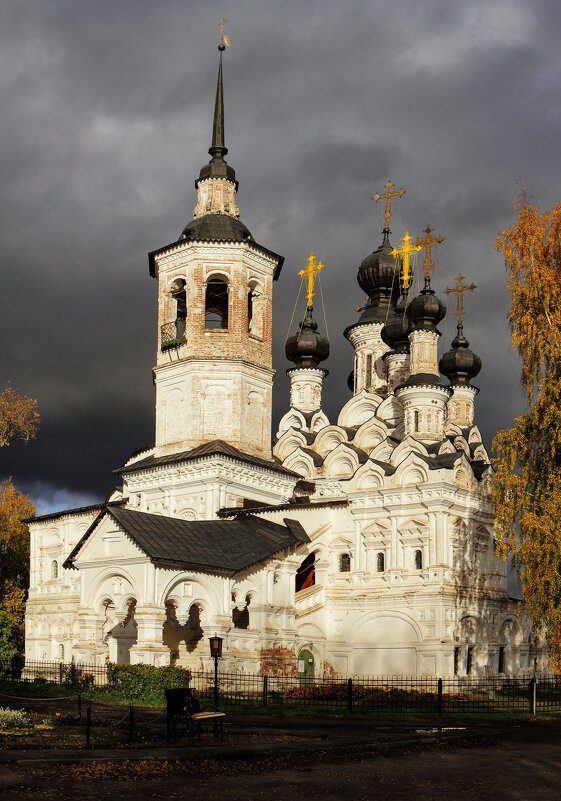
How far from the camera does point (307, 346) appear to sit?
4338 cm

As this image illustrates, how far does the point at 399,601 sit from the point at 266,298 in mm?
10491

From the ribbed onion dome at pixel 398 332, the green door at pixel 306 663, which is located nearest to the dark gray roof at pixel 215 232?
the ribbed onion dome at pixel 398 332

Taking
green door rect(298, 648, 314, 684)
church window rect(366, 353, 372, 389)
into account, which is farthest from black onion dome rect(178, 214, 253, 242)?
church window rect(366, 353, 372, 389)

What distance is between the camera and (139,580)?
2266 cm

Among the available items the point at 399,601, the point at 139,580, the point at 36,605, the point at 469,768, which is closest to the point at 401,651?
the point at 399,601

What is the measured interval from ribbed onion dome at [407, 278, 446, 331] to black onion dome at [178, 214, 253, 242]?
6.71 m

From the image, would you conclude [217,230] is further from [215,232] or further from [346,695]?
[346,695]

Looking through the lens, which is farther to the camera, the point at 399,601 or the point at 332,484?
the point at 332,484

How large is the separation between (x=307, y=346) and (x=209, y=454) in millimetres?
15426

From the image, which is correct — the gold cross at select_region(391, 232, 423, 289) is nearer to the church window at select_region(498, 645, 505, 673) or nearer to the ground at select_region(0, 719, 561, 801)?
the church window at select_region(498, 645, 505, 673)

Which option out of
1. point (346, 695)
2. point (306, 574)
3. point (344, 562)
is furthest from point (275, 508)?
point (346, 695)

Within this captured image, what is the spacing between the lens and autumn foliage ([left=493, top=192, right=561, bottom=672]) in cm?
1866

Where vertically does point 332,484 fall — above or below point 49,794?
above

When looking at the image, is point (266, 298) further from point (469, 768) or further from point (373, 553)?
point (469, 768)
